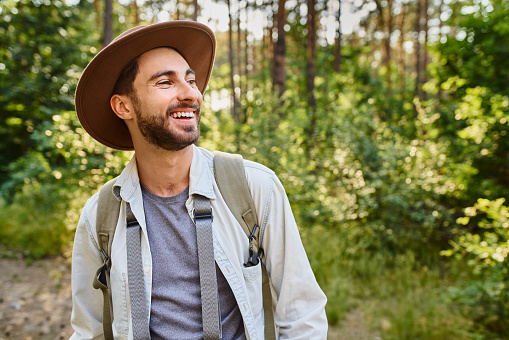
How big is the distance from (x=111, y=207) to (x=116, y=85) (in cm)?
59

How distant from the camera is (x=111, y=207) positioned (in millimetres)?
1539

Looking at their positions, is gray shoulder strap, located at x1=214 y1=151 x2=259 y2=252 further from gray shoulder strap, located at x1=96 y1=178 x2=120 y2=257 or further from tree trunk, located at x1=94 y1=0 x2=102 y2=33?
tree trunk, located at x1=94 y1=0 x2=102 y2=33

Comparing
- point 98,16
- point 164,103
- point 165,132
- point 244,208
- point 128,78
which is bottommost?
point 244,208

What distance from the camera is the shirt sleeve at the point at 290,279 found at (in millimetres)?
1380

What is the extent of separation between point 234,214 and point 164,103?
0.57 meters

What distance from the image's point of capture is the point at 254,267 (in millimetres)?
1425

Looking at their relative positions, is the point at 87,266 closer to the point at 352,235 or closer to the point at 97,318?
the point at 97,318

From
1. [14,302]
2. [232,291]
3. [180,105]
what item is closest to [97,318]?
[232,291]

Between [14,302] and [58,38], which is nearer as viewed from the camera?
[14,302]

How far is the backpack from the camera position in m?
1.44

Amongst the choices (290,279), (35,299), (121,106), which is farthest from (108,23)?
(290,279)

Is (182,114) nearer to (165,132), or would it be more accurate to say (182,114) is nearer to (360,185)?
(165,132)

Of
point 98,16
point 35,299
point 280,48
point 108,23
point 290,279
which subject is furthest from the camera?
point 98,16

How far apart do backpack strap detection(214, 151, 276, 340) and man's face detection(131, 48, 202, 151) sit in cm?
21
